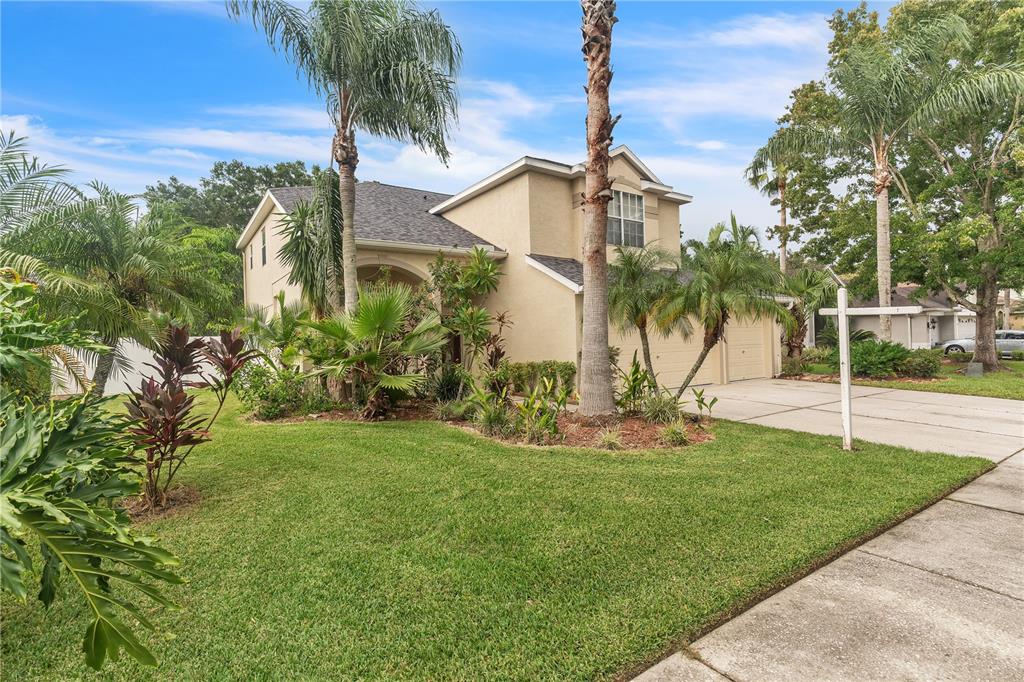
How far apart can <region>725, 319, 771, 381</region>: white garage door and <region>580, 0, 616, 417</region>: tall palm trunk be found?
8.55 meters

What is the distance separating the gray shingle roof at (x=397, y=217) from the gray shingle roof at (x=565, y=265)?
1.83m

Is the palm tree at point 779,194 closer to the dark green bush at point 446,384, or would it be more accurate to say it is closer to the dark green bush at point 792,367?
the dark green bush at point 792,367

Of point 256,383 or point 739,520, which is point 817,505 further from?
point 256,383

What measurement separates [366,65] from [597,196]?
558 cm

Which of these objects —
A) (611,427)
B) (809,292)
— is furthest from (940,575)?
(809,292)

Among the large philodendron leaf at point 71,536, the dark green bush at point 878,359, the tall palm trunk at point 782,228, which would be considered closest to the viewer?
the large philodendron leaf at point 71,536

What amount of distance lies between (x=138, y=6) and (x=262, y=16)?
170 inches

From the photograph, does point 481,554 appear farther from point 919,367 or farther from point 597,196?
point 919,367

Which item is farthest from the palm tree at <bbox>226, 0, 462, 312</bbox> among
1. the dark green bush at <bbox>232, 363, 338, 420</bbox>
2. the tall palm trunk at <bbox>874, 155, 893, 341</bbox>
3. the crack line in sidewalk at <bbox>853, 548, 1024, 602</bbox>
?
the tall palm trunk at <bbox>874, 155, 893, 341</bbox>

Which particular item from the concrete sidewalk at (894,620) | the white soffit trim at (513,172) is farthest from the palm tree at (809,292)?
the concrete sidewalk at (894,620)

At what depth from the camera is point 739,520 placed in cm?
427

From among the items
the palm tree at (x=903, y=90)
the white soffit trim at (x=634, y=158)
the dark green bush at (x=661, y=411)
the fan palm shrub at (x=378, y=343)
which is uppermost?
the palm tree at (x=903, y=90)

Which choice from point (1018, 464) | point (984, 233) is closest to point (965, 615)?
point (1018, 464)

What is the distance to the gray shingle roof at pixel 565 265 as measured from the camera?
12375 mm
